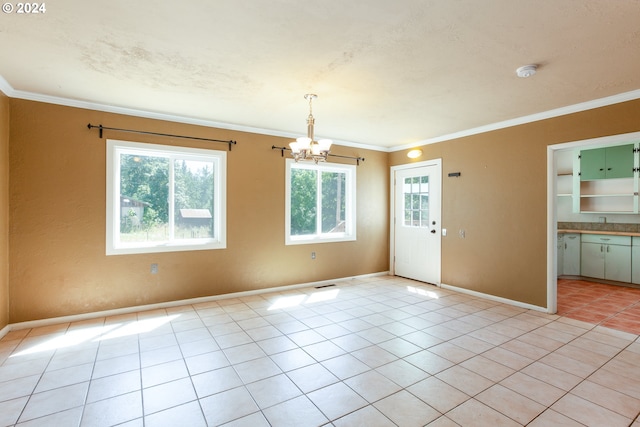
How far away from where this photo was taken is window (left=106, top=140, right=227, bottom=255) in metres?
3.99

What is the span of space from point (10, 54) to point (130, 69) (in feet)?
2.88

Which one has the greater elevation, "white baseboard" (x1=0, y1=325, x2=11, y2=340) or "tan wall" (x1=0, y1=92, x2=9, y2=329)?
"tan wall" (x1=0, y1=92, x2=9, y2=329)

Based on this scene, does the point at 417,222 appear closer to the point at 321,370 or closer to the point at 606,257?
the point at 606,257

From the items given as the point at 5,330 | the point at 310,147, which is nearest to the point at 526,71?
the point at 310,147

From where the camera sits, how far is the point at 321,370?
260cm

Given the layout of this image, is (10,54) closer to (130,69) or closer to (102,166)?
(130,69)

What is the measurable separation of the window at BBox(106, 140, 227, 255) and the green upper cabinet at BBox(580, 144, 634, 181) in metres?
6.64

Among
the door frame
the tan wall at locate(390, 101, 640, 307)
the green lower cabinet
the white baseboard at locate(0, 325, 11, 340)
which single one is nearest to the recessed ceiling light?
the tan wall at locate(390, 101, 640, 307)

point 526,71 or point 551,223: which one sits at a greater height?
point 526,71

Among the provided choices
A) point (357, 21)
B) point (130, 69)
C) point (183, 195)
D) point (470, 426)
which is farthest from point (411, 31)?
point (183, 195)

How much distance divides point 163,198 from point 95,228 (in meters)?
0.87

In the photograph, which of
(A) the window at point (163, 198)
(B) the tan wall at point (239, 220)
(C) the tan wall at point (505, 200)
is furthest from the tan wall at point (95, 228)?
(C) the tan wall at point (505, 200)

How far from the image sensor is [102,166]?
3836mm

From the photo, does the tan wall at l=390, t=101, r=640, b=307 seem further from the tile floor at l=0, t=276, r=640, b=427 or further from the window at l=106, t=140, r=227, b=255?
the window at l=106, t=140, r=227, b=255
